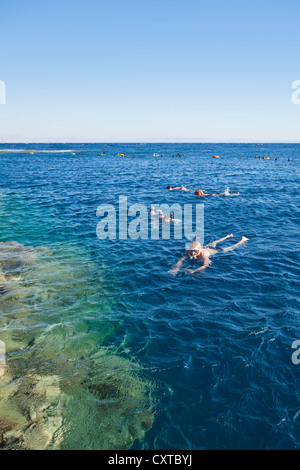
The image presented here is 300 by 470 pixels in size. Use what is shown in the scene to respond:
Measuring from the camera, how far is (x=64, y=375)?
650 centimetres

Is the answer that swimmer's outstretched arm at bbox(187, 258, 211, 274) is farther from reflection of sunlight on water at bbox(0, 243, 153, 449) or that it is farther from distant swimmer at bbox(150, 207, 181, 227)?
distant swimmer at bbox(150, 207, 181, 227)

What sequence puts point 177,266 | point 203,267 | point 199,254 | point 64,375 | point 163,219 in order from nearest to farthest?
point 64,375, point 203,267, point 177,266, point 199,254, point 163,219

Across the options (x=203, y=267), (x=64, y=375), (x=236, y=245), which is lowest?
(x=64, y=375)

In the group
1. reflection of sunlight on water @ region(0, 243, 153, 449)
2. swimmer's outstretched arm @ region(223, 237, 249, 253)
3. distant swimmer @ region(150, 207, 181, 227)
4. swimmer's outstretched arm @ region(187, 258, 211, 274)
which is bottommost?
reflection of sunlight on water @ region(0, 243, 153, 449)

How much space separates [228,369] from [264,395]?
970mm

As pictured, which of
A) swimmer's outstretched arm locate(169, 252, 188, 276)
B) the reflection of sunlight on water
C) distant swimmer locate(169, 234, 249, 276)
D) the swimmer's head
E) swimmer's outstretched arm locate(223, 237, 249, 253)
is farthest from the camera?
swimmer's outstretched arm locate(223, 237, 249, 253)

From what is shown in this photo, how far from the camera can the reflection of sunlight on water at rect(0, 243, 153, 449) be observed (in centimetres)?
524

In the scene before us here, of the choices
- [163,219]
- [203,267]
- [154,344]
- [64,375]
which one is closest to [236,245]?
[203,267]

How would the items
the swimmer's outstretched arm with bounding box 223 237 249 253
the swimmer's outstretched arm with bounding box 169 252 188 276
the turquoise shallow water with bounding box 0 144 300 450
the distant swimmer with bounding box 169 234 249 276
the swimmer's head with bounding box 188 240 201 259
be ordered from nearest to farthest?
the turquoise shallow water with bounding box 0 144 300 450 → the swimmer's outstretched arm with bounding box 169 252 188 276 → the distant swimmer with bounding box 169 234 249 276 → the swimmer's head with bounding box 188 240 201 259 → the swimmer's outstretched arm with bounding box 223 237 249 253

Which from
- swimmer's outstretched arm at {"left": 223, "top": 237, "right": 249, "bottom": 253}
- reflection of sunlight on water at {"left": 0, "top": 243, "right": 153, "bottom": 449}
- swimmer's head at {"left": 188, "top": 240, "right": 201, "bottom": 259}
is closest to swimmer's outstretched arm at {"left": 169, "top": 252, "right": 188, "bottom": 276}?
swimmer's head at {"left": 188, "top": 240, "right": 201, "bottom": 259}

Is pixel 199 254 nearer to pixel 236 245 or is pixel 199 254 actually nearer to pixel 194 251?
pixel 194 251

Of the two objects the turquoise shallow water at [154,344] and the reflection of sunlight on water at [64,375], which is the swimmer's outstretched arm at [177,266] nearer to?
the turquoise shallow water at [154,344]

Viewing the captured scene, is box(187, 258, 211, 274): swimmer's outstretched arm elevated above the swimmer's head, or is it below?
below
